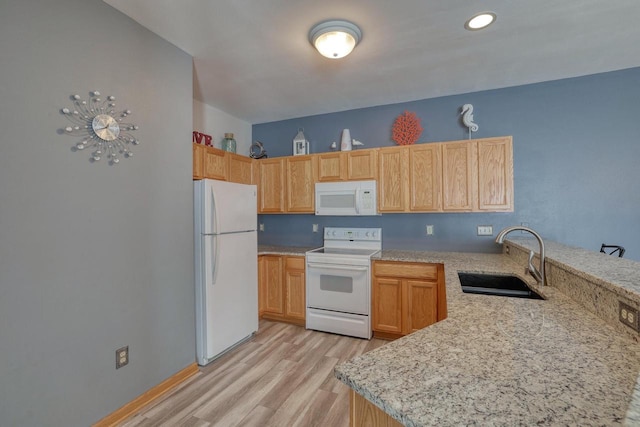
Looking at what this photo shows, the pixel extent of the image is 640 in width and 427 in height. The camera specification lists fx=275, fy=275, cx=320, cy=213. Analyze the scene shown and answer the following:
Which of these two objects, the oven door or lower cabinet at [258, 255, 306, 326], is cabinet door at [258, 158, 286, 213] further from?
the oven door

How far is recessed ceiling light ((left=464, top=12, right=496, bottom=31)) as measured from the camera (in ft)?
5.81

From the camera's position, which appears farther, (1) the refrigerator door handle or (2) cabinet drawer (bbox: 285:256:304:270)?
(2) cabinet drawer (bbox: 285:256:304:270)

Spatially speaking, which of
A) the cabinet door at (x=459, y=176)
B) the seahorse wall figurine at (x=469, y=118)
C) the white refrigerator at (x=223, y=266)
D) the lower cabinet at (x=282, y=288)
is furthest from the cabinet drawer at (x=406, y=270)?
the seahorse wall figurine at (x=469, y=118)

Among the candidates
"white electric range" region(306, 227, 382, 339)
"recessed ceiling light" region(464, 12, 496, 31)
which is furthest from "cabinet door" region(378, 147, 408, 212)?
"recessed ceiling light" region(464, 12, 496, 31)

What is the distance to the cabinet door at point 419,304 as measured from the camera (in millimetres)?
2621

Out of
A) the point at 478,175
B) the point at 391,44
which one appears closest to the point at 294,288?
the point at 478,175

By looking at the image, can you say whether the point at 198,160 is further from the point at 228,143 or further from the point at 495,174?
the point at 495,174

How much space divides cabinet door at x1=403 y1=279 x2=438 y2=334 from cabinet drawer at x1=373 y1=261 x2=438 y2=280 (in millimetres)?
58

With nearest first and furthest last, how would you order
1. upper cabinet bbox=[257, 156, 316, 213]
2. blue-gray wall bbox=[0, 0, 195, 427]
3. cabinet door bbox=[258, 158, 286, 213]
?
blue-gray wall bbox=[0, 0, 195, 427]
upper cabinet bbox=[257, 156, 316, 213]
cabinet door bbox=[258, 158, 286, 213]

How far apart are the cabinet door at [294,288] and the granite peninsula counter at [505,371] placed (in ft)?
7.08

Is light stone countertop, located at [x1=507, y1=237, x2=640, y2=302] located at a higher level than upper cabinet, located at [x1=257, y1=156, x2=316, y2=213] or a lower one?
lower

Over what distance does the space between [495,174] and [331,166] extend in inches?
66.6

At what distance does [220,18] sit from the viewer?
179cm

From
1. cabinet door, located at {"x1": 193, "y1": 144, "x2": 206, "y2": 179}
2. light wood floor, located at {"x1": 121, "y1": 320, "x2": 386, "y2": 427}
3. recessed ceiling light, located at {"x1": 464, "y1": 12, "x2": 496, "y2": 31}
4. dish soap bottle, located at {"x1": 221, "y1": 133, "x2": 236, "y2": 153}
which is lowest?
light wood floor, located at {"x1": 121, "y1": 320, "x2": 386, "y2": 427}
